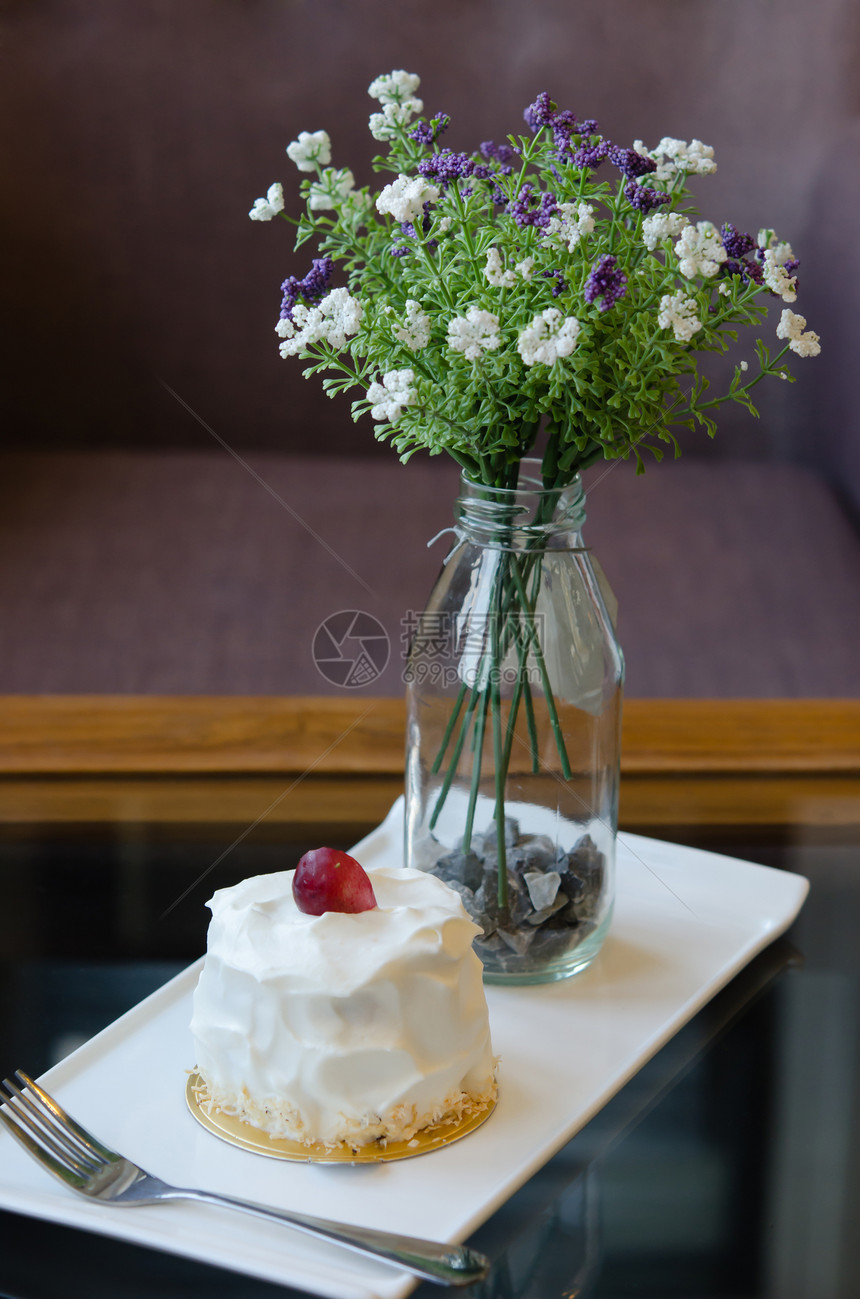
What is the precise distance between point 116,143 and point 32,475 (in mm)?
412

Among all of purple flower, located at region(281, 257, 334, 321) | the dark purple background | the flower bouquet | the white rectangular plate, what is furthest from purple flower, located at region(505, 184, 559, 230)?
the dark purple background

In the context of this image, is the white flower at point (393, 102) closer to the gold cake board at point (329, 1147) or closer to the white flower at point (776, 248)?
the white flower at point (776, 248)

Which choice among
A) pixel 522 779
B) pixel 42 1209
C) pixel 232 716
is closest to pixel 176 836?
pixel 232 716

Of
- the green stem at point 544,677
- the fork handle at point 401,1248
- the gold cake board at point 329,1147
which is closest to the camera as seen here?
the fork handle at point 401,1248

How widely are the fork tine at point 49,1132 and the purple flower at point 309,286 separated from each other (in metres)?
0.41

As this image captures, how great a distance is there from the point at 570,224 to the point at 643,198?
0.05m

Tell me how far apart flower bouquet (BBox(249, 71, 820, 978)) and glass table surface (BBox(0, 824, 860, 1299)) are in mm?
135

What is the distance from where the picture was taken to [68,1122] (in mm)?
611

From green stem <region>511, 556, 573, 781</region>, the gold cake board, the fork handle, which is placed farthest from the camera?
green stem <region>511, 556, 573, 781</region>

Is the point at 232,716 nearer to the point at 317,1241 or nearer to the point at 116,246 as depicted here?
the point at 317,1241

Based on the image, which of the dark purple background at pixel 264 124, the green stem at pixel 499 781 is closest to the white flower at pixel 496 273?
the green stem at pixel 499 781

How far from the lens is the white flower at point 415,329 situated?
2.11ft

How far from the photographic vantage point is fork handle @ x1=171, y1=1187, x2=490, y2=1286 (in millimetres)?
507

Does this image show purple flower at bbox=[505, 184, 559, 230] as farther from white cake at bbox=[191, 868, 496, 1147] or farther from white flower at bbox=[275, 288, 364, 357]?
white cake at bbox=[191, 868, 496, 1147]
